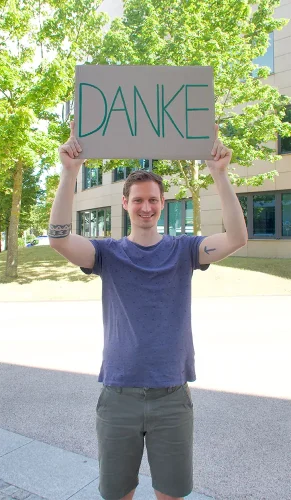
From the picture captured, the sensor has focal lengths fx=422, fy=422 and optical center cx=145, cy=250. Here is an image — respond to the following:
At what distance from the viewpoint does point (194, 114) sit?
7.62ft

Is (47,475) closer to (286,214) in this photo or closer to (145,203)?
(145,203)

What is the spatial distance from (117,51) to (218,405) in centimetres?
1417

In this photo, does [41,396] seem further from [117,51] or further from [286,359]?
[117,51]

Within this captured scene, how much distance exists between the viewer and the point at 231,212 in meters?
2.12

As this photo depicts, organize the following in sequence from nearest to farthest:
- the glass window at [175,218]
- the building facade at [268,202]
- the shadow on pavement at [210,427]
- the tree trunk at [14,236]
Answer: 1. the shadow on pavement at [210,427]
2. the tree trunk at [14,236]
3. the building facade at [268,202]
4. the glass window at [175,218]

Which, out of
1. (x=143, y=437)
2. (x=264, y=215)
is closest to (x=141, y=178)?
(x=143, y=437)

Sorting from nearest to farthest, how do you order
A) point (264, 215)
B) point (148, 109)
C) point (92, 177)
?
point (148, 109), point (264, 215), point (92, 177)

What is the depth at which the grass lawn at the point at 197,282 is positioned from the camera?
13436mm

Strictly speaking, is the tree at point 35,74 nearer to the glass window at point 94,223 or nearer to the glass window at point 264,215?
the glass window at point 264,215

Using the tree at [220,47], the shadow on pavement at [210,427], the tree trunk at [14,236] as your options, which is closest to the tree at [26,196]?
the tree trunk at [14,236]

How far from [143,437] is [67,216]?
1140 millimetres

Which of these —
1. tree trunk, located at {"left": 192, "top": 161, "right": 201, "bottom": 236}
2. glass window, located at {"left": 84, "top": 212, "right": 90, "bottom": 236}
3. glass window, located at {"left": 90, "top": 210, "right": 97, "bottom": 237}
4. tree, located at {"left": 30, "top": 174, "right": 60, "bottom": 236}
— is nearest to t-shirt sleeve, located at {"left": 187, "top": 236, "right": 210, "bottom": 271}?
tree, located at {"left": 30, "top": 174, "right": 60, "bottom": 236}

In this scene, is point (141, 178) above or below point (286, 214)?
below

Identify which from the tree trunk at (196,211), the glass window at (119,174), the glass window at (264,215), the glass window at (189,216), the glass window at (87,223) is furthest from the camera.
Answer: the glass window at (87,223)
